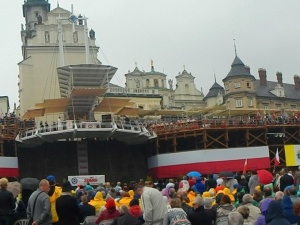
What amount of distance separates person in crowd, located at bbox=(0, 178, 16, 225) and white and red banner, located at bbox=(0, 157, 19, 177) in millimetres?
29669

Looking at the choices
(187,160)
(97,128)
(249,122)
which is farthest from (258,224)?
(249,122)

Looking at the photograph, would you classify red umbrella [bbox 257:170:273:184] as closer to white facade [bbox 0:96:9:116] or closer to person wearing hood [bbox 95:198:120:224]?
person wearing hood [bbox 95:198:120:224]

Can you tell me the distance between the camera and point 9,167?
4069 centimetres

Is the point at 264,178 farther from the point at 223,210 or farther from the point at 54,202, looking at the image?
the point at 54,202

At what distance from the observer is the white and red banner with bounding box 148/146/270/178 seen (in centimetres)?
4347

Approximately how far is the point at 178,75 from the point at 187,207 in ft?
243

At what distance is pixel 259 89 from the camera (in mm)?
76750

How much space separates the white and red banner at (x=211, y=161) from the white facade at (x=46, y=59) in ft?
66.5

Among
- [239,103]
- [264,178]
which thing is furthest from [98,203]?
[239,103]

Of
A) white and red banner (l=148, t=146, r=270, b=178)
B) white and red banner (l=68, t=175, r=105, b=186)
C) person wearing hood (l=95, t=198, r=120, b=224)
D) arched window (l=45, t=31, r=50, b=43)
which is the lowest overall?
person wearing hood (l=95, t=198, r=120, b=224)

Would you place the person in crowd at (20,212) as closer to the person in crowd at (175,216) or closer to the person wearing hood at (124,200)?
the person wearing hood at (124,200)

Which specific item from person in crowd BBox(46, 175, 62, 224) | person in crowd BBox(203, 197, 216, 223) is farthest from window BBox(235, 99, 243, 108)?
person in crowd BBox(46, 175, 62, 224)

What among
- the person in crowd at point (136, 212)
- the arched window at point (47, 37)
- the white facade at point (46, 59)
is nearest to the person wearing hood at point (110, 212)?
the person in crowd at point (136, 212)

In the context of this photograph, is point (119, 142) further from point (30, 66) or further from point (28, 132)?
point (30, 66)
